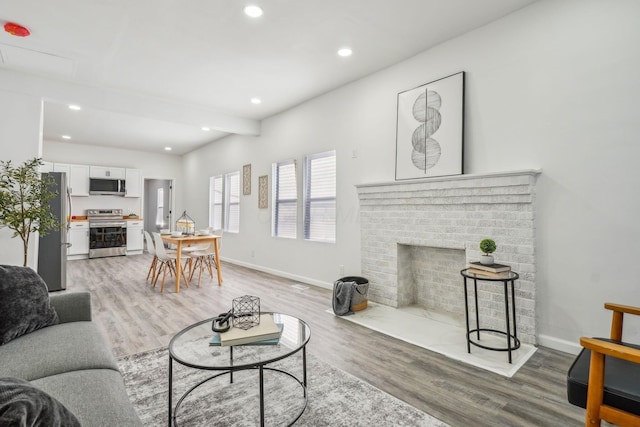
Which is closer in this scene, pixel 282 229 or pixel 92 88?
pixel 92 88

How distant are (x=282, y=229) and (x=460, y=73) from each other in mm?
3551

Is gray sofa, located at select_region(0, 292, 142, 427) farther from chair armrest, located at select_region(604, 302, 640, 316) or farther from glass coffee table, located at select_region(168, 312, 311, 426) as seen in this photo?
chair armrest, located at select_region(604, 302, 640, 316)

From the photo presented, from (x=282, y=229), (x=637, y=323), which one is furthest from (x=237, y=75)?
(x=637, y=323)

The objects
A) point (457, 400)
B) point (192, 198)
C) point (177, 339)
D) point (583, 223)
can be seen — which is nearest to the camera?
point (177, 339)

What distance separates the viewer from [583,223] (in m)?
2.45

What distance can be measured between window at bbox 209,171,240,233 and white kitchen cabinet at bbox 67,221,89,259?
117 inches

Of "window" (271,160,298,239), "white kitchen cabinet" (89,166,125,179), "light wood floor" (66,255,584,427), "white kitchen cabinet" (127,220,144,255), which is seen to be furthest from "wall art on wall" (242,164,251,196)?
"white kitchen cabinet" (89,166,125,179)

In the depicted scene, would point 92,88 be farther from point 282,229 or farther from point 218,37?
point 282,229

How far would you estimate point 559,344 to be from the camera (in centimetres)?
253

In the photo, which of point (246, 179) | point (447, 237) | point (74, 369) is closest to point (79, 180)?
point (246, 179)

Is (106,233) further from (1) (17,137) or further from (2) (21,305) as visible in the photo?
(2) (21,305)

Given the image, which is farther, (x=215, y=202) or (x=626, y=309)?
(x=215, y=202)

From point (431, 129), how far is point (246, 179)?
403 cm

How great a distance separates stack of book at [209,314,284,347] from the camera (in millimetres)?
1573
